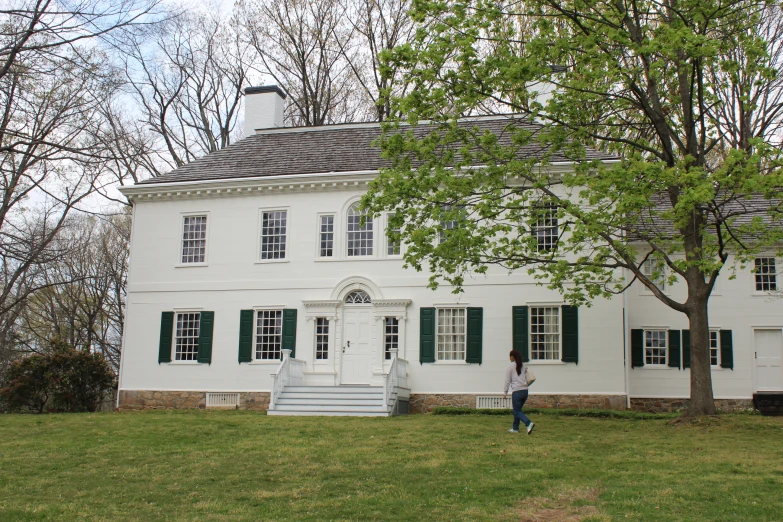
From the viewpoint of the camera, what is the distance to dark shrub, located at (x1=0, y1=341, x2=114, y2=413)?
2159cm

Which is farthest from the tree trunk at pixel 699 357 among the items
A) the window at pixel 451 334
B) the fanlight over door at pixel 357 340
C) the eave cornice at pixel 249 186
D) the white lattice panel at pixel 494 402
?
the eave cornice at pixel 249 186

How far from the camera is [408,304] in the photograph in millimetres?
21703

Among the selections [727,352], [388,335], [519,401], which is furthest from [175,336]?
[727,352]

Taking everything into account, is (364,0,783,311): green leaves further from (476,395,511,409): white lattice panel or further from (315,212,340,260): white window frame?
(315,212,340,260): white window frame

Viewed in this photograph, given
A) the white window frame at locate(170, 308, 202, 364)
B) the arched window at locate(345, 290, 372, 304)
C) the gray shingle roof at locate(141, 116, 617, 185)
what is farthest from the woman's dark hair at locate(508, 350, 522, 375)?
the white window frame at locate(170, 308, 202, 364)

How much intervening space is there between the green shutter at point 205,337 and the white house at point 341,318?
3cm

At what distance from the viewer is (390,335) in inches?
861

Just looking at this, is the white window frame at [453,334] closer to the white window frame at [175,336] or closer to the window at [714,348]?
the white window frame at [175,336]

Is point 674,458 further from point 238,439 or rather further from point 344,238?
point 344,238

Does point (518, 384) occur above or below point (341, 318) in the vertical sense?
below

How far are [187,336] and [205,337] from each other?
754 mm

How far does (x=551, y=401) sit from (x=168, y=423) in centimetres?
982

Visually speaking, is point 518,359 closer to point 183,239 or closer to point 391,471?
point 391,471

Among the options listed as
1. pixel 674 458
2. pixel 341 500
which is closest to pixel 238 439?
pixel 341 500
